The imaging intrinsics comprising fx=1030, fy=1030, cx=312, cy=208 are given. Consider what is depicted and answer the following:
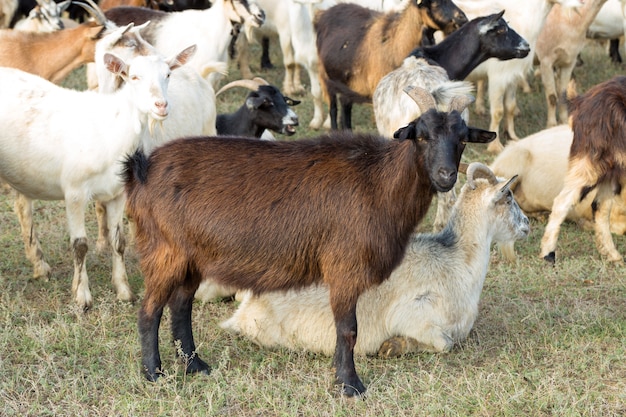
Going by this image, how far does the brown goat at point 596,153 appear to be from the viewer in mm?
7527

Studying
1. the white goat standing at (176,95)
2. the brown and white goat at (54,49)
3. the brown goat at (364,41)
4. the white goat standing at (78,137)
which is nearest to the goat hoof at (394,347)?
the white goat standing at (78,137)

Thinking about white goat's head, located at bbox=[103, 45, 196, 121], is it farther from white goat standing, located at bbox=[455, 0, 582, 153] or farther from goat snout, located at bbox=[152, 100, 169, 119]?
white goat standing, located at bbox=[455, 0, 582, 153]

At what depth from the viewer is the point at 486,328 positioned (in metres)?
6.45

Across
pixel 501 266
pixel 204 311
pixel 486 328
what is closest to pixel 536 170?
pixel 501 266

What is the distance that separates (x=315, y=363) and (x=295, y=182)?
109cm

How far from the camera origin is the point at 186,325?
5754mm

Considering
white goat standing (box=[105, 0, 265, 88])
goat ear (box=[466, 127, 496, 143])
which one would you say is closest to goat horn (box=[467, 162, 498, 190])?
goat ear (box=[466, 127, 496, 143])

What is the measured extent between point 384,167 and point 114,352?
1910 millimetres

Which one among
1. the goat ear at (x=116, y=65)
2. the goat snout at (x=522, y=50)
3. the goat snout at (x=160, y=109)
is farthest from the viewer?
the goat snout at (x=522, y=50)

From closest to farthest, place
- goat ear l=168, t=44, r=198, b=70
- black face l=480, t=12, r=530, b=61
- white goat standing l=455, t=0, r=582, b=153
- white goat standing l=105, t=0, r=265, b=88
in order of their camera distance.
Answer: goat ear l=168, t=44, r=198, b=70
black face l=480, t=12, r=530, b=61
white goat standing l=105, t=0, r=265, b=88
white goat standing l=455, t=0, r=582, b=153

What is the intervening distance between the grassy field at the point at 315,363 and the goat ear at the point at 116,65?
59.0 inches

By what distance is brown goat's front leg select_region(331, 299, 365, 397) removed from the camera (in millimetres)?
5422

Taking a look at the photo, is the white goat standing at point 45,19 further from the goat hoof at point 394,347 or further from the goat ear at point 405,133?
the goat ear at point 405,133

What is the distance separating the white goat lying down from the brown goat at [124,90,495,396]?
1.74 ft
